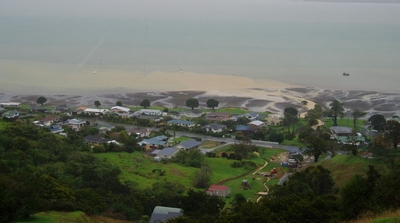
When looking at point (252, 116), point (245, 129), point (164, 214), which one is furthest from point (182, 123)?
point (164, 214)

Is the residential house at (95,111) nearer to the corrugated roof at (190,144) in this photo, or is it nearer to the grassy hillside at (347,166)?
the corrugated roof at (190,144)

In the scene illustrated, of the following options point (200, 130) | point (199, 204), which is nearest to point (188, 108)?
point (200, 130)

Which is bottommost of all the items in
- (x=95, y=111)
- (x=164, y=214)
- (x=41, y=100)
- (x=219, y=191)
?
(x=219, y=191)

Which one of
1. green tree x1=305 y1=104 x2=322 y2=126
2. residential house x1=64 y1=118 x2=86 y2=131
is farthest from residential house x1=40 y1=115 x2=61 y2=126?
green tree x1=305 y1=104 x2=322 y2=126

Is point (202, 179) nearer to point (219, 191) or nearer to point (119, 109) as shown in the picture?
point (219, 191)

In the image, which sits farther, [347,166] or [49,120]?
[49,120]

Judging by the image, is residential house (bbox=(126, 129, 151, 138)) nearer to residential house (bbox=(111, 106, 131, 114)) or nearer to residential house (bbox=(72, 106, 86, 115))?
residential house (bbox=(111, 106, 131, 114))

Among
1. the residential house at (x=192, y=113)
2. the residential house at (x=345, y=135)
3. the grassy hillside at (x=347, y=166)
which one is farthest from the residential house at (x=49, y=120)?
the grassy hillside at (x=347, y=166)
